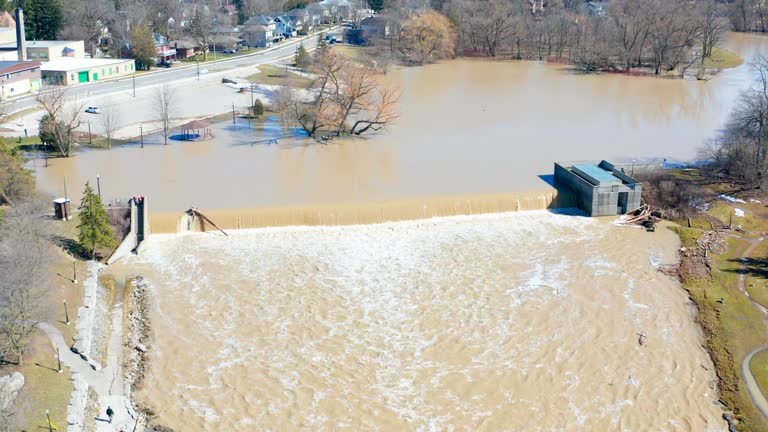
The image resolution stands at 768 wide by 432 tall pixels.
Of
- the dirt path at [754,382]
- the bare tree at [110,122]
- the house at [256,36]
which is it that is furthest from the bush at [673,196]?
the house at [256,36]

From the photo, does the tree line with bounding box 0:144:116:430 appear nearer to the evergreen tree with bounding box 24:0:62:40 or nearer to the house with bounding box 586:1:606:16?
the evergreen tree with bounding box 24:0:62:40

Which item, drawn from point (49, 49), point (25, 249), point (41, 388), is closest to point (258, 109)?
point (49, 49)

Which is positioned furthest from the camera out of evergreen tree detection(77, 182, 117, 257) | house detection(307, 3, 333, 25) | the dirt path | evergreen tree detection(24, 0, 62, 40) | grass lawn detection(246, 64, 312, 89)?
house detection(307, 3, 333, 25)

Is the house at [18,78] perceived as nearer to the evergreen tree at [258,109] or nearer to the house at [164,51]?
the house at [164,51]

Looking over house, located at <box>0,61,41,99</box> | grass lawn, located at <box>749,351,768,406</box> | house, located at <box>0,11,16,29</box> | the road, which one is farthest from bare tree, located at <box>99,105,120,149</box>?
grass lawn, located at <box>749,351,768,406</box>

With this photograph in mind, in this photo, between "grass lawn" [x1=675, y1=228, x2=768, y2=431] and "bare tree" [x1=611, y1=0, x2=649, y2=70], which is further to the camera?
"bare tree" [x1=611, y1=0, x2=649, y2=70]

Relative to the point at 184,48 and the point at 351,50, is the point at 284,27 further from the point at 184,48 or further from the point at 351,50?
the point at 184,48
